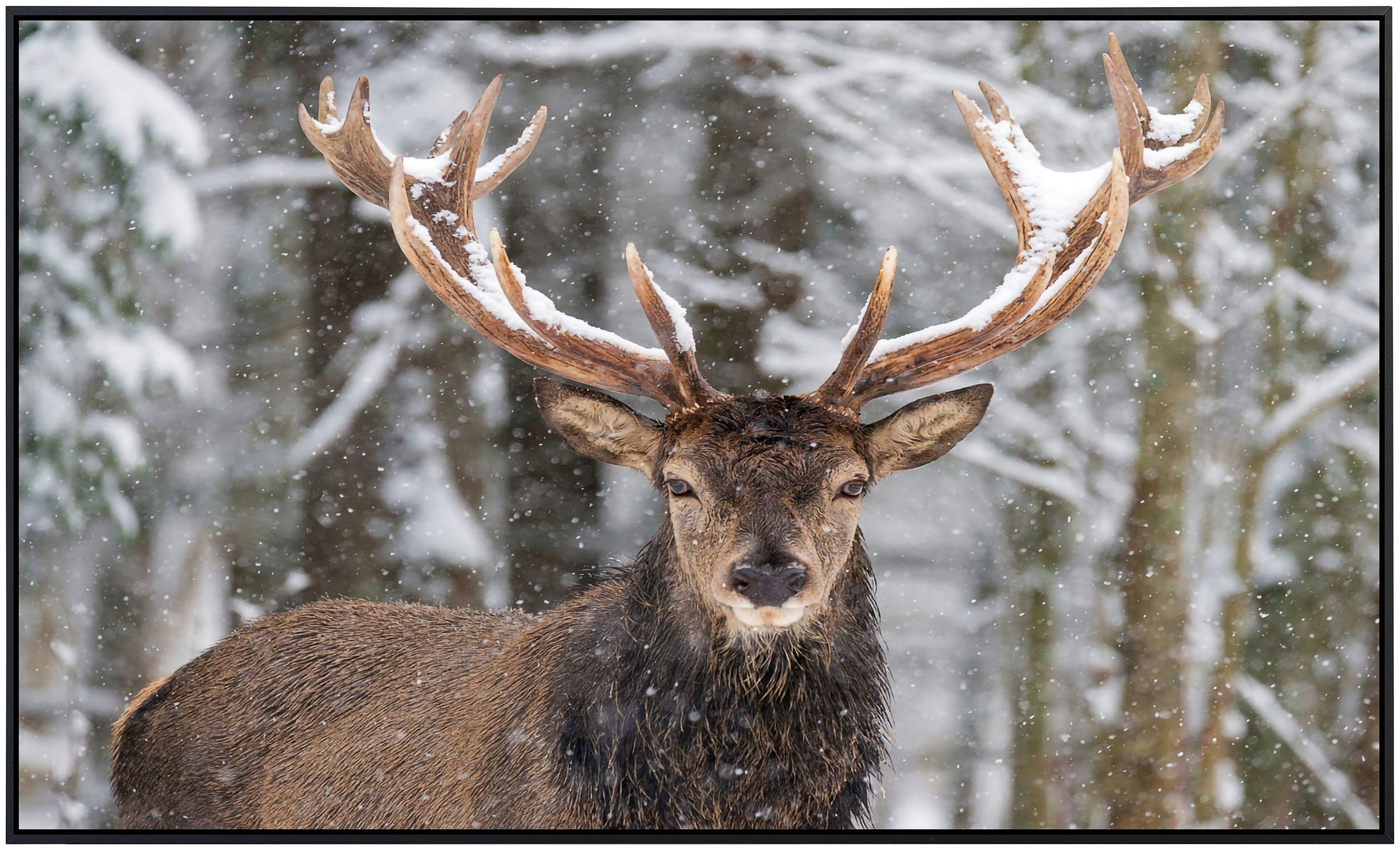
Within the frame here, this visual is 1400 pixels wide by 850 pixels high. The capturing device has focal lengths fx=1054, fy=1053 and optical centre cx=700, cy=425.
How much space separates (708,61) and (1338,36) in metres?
3.11

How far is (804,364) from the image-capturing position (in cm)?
638

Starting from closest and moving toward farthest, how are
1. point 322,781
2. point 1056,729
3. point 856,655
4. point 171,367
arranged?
point 856,655
point 322,781
point 171,367
point 1056,729

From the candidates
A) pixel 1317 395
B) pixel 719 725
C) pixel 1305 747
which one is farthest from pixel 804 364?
pixel 719 725

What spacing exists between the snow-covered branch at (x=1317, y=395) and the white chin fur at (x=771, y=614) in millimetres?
4164

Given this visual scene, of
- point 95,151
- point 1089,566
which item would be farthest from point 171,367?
point 1089,566

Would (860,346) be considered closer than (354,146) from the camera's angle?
Yes

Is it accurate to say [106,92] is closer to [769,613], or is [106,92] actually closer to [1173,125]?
[769,613]

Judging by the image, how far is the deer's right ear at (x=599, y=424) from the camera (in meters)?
3.17

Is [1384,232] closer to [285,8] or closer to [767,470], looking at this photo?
[767,470]

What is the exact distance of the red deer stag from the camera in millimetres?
2982

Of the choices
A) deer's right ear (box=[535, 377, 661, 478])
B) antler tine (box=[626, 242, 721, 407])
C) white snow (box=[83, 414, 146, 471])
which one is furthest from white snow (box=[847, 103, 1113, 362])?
white snow (box=[83, 414, 146, 471])

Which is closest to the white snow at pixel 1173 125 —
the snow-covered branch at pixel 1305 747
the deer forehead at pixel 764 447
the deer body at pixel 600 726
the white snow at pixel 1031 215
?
the white snow at pixel 1031 215

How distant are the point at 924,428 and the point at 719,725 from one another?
43.1 inches

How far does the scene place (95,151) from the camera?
202 inches
